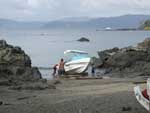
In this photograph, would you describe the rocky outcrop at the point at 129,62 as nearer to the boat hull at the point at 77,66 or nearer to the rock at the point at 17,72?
the boat hull at the point at 77,66

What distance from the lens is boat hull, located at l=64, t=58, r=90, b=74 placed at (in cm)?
4262

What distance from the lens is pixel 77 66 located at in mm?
43031

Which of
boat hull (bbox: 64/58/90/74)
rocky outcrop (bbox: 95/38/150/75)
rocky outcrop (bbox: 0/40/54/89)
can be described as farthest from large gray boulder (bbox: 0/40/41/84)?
rocky outcrop (bbox: 95/38/150/75)

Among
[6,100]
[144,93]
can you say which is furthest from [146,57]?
[144,93]

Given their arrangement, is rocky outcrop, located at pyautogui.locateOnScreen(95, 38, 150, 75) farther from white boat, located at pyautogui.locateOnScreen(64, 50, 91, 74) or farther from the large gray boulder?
the large gray boulder

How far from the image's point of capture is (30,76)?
31.6 metres

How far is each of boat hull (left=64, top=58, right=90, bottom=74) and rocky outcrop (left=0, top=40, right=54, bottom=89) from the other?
7672mm

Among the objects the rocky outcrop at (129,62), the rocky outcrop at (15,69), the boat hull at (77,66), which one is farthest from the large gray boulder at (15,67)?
the rocky outcrop at (129,62)

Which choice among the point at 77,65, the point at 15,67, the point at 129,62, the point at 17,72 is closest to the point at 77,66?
the point at 77,65

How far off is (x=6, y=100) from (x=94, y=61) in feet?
109

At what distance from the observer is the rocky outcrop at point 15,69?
1137 inches

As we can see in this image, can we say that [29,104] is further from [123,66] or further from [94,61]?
[94,61]

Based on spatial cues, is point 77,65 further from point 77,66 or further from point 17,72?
point 17,72

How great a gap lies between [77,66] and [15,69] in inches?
488
